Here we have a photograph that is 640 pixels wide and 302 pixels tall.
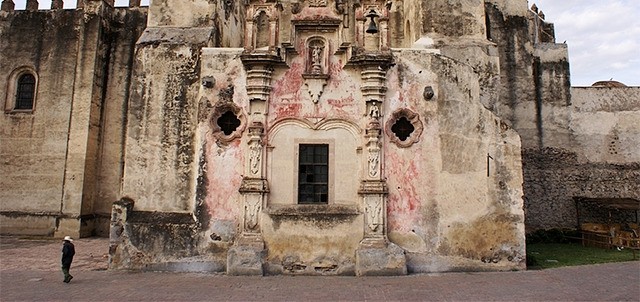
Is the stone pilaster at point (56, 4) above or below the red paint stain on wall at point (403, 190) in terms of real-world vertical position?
above

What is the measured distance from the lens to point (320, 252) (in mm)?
11398

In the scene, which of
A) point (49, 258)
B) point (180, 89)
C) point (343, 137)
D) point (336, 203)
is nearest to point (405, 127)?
point (343, 137)

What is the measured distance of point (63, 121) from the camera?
1941 cm

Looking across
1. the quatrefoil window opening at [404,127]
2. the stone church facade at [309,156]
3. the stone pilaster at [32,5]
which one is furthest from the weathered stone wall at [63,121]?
the quatrefoil window opening at [404,127]

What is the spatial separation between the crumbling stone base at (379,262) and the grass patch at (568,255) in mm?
4142

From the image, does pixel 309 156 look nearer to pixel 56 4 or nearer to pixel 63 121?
pixel 63 121

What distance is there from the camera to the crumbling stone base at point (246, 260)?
11.2m

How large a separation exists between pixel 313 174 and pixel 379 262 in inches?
116

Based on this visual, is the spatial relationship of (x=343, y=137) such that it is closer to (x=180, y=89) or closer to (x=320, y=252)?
(x=320, y=252)

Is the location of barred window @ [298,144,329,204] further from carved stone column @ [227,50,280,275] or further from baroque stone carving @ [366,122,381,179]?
baroque stone carving @ [366,122,381,179]

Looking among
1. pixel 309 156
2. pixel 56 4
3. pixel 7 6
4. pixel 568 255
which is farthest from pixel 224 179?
pixel 7 6

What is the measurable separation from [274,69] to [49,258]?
964cm

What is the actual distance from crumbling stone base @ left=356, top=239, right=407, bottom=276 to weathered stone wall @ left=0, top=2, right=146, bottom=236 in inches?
530

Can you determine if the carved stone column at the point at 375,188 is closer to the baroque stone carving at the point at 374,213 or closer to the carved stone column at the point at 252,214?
the baroque stone carving at the point at 374,213
